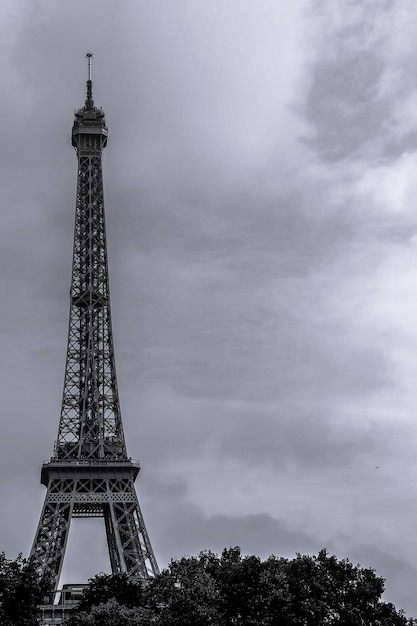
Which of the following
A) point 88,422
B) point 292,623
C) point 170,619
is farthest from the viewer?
point 88,422

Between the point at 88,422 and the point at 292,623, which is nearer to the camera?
the point at 292,623

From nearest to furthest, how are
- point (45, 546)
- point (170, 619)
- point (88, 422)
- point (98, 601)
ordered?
point (170, 619)
point (98, 601)
point (45, 546)
point (88, 422)

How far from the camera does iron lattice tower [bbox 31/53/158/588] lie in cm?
13588

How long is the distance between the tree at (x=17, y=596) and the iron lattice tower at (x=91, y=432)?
32822 millimetres

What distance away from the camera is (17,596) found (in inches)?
3782

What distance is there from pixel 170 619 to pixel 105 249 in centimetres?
7795

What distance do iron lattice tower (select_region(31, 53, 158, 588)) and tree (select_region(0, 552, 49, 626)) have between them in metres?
32.8

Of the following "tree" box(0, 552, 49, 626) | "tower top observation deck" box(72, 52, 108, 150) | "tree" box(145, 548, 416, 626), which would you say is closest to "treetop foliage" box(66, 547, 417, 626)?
"tree" box(145, 548, 416, 626)

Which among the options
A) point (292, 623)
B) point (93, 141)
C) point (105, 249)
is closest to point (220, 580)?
point (292, 623)

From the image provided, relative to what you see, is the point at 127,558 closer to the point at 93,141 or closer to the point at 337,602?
the point at 337,602

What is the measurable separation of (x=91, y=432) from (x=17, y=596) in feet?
169

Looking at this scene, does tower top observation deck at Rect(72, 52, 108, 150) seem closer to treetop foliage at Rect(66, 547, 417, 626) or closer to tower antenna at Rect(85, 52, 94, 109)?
tower antenna at Rect(85, 52, 94, 109)

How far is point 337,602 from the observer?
105m

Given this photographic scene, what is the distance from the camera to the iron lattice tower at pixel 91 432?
13588cm
